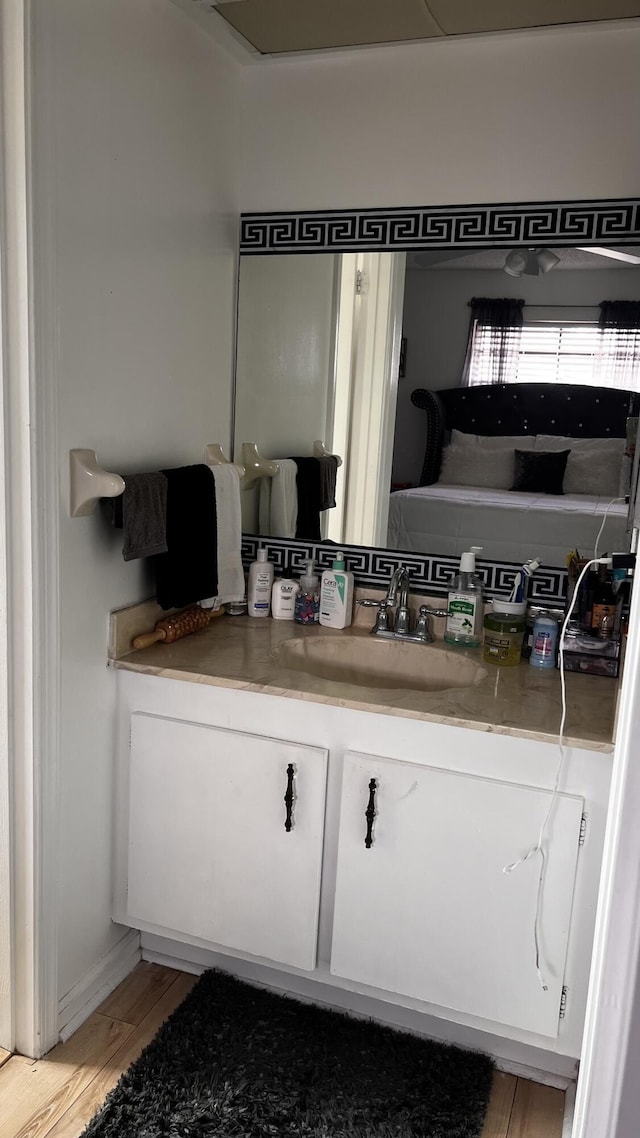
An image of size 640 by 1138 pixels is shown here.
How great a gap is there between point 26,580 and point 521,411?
43.6 inches

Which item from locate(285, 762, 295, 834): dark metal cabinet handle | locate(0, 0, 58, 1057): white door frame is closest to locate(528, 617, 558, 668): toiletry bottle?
locate(285, 762, 295, 834): dark metal cabinet handle

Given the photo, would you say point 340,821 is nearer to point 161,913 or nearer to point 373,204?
point 161,913

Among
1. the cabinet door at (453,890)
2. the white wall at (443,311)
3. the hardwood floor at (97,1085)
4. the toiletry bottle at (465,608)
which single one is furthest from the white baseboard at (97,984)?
the white wall at (443,311)

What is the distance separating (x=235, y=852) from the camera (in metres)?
1.69

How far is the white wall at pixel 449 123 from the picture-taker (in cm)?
172

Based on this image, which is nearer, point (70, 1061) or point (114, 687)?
point (70, 1061)

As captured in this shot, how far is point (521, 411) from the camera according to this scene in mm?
1856

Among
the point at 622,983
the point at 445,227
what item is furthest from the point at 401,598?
the point at 622,983

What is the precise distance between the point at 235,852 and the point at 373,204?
4.79ft

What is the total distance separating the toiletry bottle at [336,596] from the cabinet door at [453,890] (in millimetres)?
486

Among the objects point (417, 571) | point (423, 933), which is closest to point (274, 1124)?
point (423, 933)

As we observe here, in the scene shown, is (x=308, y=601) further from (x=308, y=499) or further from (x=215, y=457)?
(x=215, y=457)

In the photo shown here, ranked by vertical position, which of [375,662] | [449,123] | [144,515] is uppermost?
[449,123]

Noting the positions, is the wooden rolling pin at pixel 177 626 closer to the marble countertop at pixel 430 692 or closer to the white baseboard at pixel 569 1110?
the marble countertop at pixel 430 692
